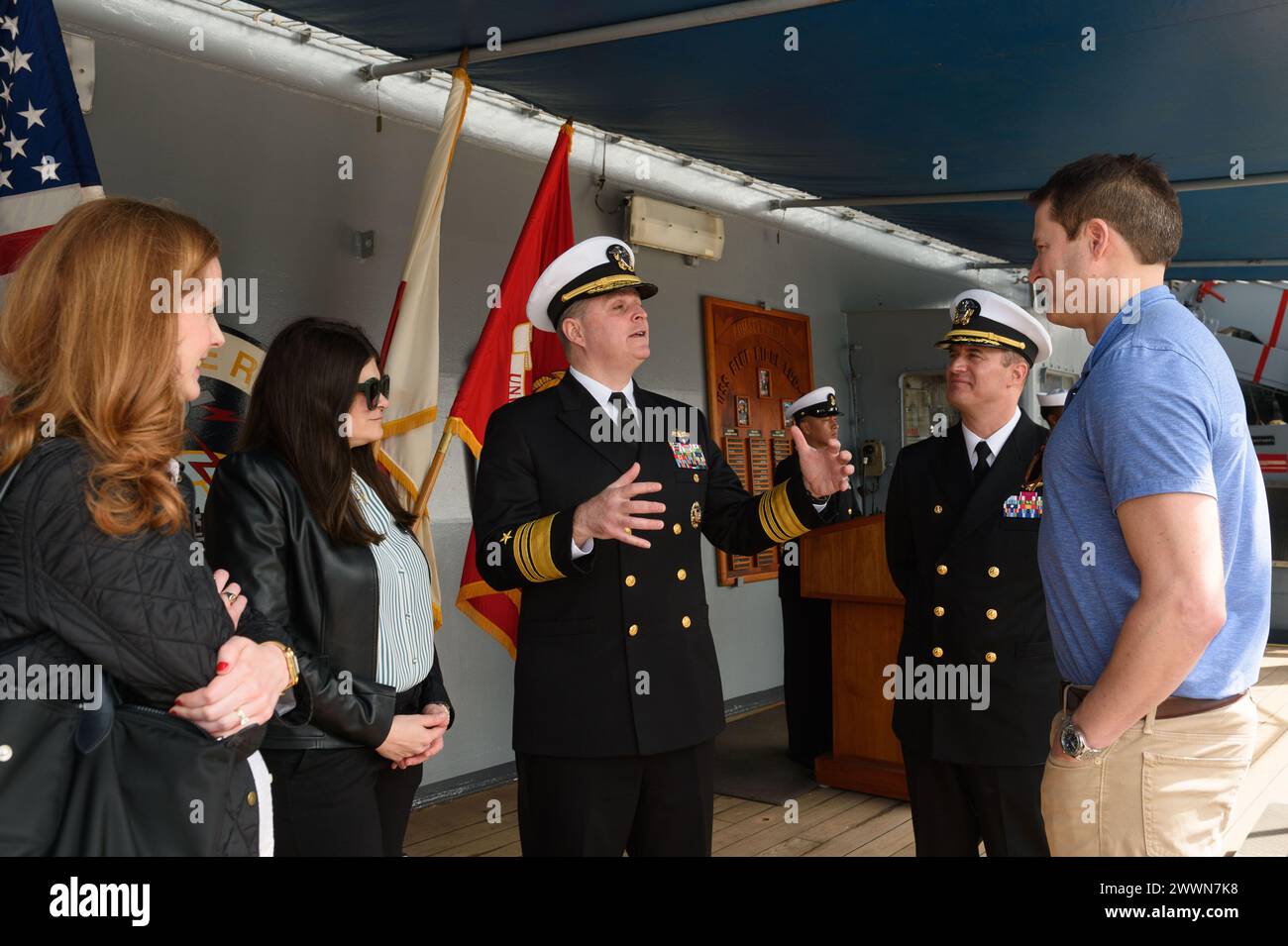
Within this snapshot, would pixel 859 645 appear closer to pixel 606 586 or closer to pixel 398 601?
pixel 606 586

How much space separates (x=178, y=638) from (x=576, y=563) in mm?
998

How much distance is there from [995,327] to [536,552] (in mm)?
1400

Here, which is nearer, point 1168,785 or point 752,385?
point 1168,785

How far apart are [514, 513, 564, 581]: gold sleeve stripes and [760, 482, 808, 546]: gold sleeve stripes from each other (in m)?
0.55

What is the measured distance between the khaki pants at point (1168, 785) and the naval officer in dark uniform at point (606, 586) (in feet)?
3.01

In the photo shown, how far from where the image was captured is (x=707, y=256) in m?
6.45

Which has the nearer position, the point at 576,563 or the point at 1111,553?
the point at 1111,553

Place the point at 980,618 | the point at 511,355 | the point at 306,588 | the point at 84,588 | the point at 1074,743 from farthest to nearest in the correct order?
1. the point at 511,355
2. the point at 980,618
3. the point at 306,588
4. the point at 1074,743
5. the point at 84,588

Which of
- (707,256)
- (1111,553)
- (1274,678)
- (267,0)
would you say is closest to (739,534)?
(1111,553)

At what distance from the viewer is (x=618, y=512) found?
→ 2.08 meters

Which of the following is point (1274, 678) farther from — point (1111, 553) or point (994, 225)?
point (1111, 553)

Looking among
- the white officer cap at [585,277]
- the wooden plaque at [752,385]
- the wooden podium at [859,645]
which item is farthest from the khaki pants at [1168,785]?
the wooden plaque at [752,385]

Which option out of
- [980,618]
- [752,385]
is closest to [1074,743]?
[980,618]

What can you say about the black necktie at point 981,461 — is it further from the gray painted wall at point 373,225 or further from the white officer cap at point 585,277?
the gray painted wall at point 373,225
